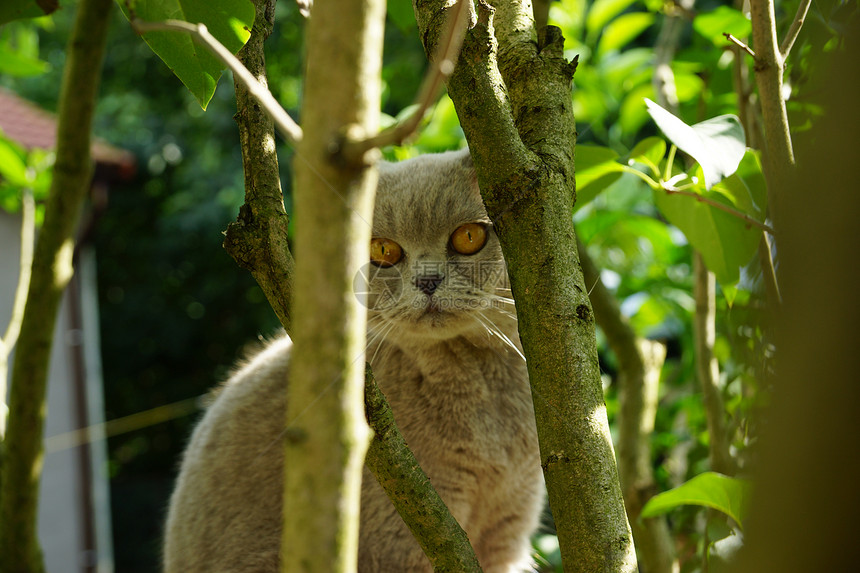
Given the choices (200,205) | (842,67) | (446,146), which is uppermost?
(200,205)

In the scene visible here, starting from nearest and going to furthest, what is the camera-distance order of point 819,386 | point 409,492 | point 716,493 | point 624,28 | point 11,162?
point 819,386
point 409,492
point 716,493
point 11,162
point 624,28

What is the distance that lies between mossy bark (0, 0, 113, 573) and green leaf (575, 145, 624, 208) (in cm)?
89

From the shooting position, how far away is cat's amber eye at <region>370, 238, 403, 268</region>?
1.40m

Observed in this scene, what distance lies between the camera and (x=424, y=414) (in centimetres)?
140

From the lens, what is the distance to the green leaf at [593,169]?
95 cm

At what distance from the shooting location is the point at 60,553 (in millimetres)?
4582

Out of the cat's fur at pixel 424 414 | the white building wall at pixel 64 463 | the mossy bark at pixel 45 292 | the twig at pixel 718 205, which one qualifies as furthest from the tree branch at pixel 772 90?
the white building wall at pixel 64 463

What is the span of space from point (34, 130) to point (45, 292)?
13.8 feet

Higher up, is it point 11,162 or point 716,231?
point 11,162

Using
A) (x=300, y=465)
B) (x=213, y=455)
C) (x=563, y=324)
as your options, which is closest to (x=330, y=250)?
(x=300, y=465)

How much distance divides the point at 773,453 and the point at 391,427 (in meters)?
0.36

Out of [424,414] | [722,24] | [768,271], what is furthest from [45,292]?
[722,24]

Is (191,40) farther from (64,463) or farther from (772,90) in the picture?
(64,463)

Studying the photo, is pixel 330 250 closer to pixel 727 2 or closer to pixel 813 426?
pixel 813 426
